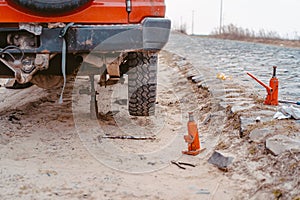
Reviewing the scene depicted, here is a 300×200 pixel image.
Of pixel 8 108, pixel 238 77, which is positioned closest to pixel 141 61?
pixel 8 108

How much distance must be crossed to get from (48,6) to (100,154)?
4.29 ft

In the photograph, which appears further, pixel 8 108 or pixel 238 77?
pixel 238 77

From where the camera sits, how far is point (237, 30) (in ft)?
172

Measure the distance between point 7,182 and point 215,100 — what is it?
299cm

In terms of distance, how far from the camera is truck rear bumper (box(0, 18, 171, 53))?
3.75 meters

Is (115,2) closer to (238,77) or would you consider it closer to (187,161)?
(187,161)

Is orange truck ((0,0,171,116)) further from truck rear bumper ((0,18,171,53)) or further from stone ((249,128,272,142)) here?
stone ((249,128,272,142))

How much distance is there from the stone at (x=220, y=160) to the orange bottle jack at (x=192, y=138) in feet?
0.78

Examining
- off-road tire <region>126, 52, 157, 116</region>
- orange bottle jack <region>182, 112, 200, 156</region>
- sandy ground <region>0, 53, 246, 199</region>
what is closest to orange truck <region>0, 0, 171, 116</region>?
off-road tire <region>126, 52, 157, 116</region>

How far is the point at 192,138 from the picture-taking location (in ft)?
11.5

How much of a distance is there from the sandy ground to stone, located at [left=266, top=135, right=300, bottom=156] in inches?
15.3

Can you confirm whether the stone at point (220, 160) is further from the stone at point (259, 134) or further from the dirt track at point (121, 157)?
the stone at point (259, 134)

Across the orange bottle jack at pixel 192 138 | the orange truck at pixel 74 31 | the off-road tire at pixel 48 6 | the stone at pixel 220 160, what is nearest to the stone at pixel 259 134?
the stone at pixel 220 160

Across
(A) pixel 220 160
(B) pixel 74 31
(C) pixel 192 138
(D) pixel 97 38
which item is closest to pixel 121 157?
(C) pixel 192 138
